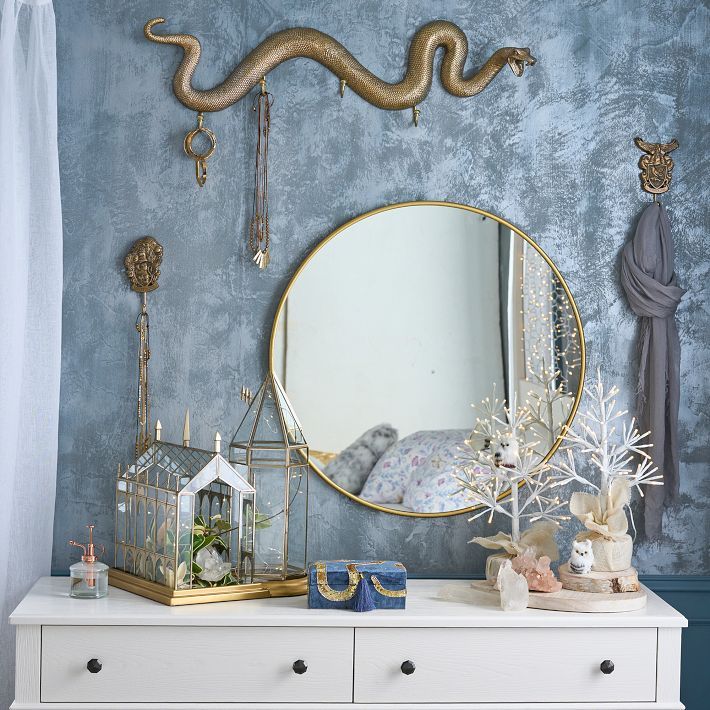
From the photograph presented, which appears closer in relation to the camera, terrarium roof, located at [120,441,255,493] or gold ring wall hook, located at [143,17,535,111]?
terrarium roof, located at [120,441,255,493]

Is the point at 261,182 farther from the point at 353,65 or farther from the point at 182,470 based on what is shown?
the point at 182,470

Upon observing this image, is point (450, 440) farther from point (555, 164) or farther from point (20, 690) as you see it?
point (20, 690)

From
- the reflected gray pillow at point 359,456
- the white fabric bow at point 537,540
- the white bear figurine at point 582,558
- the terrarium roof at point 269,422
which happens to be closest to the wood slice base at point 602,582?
the white bear figurine at point 582,558

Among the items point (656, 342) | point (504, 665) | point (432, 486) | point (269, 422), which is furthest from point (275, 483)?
point (656, 342)

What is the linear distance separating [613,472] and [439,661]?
2.21 ft

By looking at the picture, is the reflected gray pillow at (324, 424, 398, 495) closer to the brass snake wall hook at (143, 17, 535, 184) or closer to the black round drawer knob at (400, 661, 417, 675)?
the black round drawer knob at (400, 661, 417, 675)

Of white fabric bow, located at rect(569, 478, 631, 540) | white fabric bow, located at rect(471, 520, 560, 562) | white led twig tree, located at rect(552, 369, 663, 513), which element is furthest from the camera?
white led twig tree, located at rect(552, 369, 663, 513)

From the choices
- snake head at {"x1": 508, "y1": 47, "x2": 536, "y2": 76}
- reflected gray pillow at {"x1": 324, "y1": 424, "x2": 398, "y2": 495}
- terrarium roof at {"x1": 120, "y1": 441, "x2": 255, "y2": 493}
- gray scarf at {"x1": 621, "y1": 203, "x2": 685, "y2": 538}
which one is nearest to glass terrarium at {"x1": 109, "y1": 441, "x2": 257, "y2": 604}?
terrarium roof at {"x1": 120, "y1": 441, "x2": 255, "y2": 493}

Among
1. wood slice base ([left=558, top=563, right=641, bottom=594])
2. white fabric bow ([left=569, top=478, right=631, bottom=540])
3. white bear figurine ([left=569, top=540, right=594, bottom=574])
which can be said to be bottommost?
wood slice base ([left=558, top=563, right=641, bottom=594])

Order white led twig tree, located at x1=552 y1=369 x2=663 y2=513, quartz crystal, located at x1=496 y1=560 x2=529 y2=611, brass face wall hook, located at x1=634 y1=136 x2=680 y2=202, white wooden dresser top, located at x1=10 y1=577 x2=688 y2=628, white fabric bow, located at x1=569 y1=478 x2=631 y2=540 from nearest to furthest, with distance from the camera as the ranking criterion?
1. white wooden dresser top, located at x1=10 y1=577 x2=688 y2=628
2. quartz crystal, located at x1=496 y1=560 x2=529 y2=611
3. white fabric bow, located at x1=569 y1=478 x2=631 y2=540
4. white led twig tree, located at x1=552 y1=369 x2=663 y2=513
5. brass face wall hook, located at x1=634 y1=136 x2=680 y2=202

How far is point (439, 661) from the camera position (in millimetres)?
2166

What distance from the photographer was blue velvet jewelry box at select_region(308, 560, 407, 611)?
2.18 m

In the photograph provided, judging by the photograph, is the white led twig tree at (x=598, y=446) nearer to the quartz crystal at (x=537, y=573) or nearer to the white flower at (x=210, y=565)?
the quartz crystal at (x=537, y=573)

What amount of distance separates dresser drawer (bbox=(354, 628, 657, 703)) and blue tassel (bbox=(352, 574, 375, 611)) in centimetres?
5
